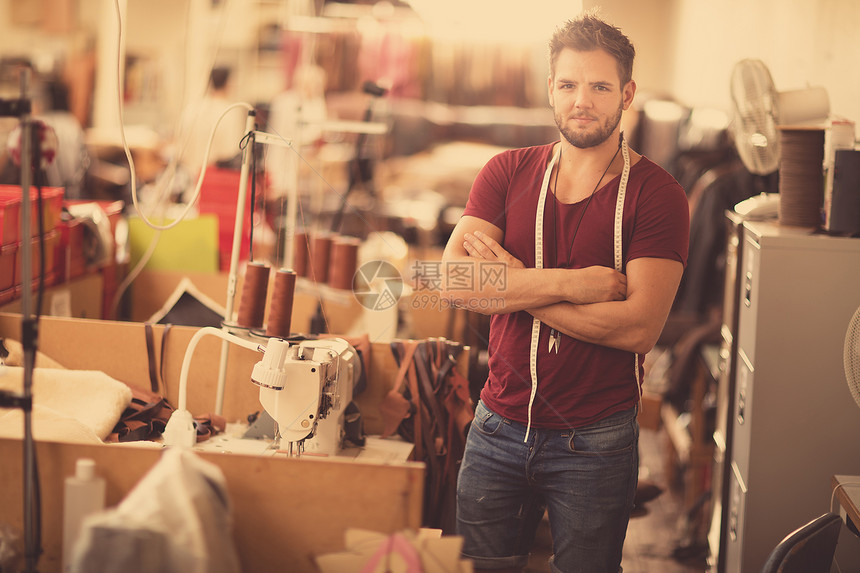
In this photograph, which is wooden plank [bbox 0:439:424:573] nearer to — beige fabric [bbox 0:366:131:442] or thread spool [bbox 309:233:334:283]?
beige fabric [bbox 0:366:131:442]

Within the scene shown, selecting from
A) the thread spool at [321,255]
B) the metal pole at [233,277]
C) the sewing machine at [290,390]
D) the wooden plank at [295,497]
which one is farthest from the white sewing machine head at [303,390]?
the thread spool at [321,255]

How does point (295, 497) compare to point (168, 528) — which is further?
point (295, 497)

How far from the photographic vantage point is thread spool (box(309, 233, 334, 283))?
304 cm

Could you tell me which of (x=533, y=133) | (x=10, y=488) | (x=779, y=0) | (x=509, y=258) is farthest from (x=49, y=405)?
(x=533, y=133)

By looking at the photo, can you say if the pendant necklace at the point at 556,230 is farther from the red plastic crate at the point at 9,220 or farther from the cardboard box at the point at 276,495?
the red plastic crate at the point at 9,220

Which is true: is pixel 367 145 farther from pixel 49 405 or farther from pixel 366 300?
pixel 49 405

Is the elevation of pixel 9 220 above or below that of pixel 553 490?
above

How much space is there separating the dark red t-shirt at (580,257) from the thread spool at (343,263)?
44.7 inches

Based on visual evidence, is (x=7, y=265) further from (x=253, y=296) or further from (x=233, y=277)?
(x=253, y=296)

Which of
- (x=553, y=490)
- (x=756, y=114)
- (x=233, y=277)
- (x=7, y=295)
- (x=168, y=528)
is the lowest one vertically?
(x=553, y=490)

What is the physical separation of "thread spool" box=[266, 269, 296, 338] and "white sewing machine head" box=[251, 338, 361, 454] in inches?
3.6

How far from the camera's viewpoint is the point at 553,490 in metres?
1.76

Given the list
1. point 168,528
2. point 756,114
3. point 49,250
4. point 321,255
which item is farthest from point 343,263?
point 168,528

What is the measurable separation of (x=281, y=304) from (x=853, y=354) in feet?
4.34
